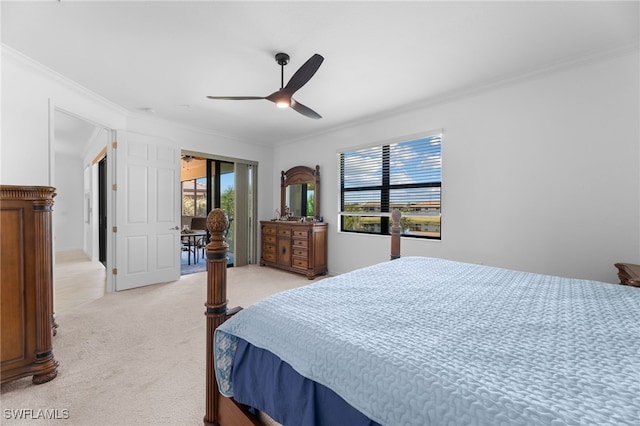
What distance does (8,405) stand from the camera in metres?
1.58

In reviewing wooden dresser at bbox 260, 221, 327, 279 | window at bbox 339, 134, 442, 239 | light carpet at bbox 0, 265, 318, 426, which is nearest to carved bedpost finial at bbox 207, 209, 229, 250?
A: light carpet at bbox 0, 265, 318, 426

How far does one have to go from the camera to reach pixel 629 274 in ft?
6.27

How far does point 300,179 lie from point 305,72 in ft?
10.1

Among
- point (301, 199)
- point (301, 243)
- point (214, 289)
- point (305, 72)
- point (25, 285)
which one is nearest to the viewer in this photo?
point (214, 289)

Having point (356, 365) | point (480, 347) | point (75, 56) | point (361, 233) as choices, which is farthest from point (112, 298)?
point (480, 347)

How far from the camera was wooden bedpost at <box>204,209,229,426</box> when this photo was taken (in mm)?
1287

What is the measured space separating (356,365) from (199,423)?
3.97ft

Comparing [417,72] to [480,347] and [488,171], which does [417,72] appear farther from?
[480,347]

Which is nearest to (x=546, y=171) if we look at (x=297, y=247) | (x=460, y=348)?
(x=460, y=348)

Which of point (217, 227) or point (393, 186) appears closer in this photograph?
point (217, 227)

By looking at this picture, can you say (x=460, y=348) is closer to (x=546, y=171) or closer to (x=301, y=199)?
(x=546, y=171)

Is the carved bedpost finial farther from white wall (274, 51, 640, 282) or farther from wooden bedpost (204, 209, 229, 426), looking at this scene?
white wall (274, 51, 640, 282)

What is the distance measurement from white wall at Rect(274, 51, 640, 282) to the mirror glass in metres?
2.01

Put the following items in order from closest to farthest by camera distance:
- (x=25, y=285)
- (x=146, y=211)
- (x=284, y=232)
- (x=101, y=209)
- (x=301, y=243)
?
(x=25, y=285)
(x=146, y=211)
(x=301, y=243)
(x=284, y=232)
(x=101, y=209)
